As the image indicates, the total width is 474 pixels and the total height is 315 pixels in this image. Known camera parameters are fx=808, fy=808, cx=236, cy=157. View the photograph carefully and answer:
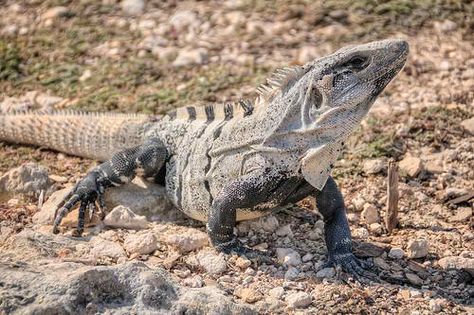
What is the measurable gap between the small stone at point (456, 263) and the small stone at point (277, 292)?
4.20 feet

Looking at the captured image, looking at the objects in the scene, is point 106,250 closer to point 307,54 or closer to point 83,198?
point 83,198

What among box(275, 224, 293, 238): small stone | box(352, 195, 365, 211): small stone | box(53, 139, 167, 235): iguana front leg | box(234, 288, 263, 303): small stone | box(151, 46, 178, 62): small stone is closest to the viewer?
box(234, 288, 263, 303): small stone

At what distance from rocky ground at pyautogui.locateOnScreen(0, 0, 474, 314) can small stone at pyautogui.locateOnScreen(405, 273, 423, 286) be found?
0.04 ft

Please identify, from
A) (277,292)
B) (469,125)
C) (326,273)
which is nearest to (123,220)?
(277,292)

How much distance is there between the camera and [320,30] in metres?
9.54

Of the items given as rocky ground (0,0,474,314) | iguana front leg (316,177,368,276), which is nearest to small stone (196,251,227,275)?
rocky ground (0,0,474,314)

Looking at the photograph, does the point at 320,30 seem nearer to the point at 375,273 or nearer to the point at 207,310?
the point at 375,273

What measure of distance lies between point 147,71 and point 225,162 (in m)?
3.31

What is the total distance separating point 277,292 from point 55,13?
615cm

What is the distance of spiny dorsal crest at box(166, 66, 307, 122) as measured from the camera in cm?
578

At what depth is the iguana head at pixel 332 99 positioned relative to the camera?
17.8ft

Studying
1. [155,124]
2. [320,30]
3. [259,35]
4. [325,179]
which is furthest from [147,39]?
[325,179]

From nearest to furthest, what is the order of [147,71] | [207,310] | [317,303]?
1. [207,310]
2. [317,303]
3. [147,71]

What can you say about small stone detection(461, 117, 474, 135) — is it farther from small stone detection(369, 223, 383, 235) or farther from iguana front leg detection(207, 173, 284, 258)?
iguana front leg detection(207, 173, 284, 258)
